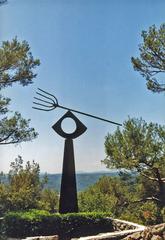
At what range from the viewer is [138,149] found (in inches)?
711

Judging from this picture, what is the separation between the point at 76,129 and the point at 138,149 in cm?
540

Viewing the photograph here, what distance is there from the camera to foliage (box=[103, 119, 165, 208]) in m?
18.1

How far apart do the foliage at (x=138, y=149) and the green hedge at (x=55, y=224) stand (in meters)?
5.83

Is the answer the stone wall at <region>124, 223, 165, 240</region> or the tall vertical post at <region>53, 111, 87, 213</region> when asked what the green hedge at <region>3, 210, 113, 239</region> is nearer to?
the tall vertical post at <region>53, 111, 87, 213</region>

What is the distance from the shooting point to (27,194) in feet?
55.3

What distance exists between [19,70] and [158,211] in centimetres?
1041

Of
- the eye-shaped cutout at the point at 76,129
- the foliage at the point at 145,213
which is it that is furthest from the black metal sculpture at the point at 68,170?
the foliage at the point at 145,213

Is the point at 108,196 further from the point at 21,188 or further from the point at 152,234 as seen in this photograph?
the point at 152,234

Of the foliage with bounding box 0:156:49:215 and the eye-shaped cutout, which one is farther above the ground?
the eye-shaped cutout

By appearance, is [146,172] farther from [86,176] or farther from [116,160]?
[86,176]

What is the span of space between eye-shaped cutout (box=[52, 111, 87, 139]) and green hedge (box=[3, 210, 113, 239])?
271 cm

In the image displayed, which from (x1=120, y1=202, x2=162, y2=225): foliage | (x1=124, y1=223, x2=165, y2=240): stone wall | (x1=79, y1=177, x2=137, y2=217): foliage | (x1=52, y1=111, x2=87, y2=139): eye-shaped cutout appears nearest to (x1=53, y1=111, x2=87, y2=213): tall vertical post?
(x1=52, y1=111, x2=87, y2=139): eye-shaped cutout

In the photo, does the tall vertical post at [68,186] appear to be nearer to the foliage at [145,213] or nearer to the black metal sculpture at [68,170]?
the black metal sculpture at [68,170]

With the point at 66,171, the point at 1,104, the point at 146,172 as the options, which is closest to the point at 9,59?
the point at 1,104
